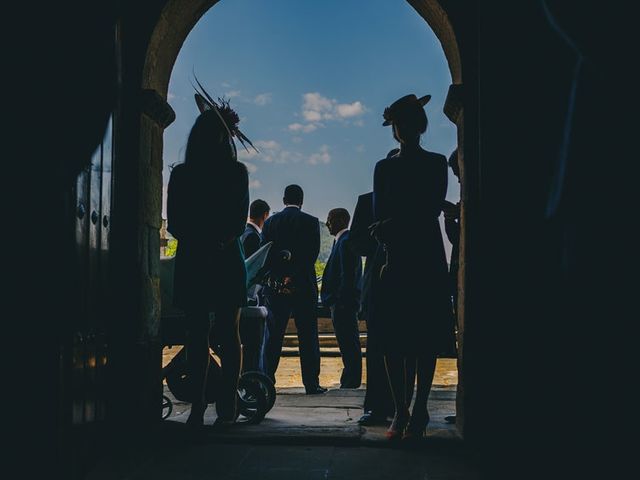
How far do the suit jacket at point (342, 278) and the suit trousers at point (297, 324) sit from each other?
27 centimetres

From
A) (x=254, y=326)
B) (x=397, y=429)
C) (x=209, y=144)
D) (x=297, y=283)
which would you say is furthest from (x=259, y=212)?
(x=397, y=429)

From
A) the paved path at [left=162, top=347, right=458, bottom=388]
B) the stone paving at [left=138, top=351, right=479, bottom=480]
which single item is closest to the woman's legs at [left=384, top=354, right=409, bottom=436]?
the stone paving at [left=138, top=351, right=479, bottom=480]

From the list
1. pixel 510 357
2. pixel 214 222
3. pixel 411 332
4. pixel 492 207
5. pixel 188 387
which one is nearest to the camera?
pixel 510 357

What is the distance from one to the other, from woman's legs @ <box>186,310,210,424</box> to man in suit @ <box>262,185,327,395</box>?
7.82 feet

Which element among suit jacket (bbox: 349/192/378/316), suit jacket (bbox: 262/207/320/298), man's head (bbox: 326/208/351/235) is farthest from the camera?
man's head (bbox: 326/208/351/235)

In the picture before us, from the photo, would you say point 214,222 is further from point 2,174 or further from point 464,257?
point 2,174

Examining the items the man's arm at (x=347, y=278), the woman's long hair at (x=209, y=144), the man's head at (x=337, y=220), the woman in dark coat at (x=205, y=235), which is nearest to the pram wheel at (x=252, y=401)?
the woman in dark coat at (x=205, y=235)

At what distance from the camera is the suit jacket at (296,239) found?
6844 millimetres

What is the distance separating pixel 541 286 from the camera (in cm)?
192

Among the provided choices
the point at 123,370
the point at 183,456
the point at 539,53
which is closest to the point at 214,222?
the point at 123,370

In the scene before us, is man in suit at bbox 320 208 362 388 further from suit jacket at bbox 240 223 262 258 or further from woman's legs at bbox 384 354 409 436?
woman's legs at bbox 384 354 409 436

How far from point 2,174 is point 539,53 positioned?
144 cm

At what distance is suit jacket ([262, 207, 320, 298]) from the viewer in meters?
6.84

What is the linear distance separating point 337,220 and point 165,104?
296 centimetres
